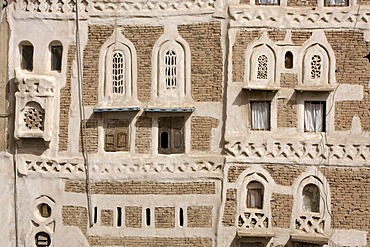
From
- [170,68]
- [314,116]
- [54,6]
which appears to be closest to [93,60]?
[54,6]

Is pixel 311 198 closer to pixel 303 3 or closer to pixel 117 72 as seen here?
pixel 303 3

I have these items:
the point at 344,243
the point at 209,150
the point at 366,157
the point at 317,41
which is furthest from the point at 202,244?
the point at 317,41

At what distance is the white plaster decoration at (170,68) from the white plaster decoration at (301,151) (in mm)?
1580

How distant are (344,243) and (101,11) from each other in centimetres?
704

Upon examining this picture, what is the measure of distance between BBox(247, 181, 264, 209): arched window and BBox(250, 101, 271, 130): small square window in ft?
3.90

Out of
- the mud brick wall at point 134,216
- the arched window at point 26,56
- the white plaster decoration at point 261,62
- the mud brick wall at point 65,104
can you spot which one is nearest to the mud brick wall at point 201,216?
the mud brick wall at point 134,216

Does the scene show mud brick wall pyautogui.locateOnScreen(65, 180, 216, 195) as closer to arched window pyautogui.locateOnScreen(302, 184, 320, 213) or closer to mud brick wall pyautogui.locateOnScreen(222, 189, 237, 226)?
mud brick wall pyautogui.locateOnScreen(222, 189, 237, 226)

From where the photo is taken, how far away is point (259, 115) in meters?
14.1

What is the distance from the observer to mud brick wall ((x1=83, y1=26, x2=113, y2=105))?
14.4 m

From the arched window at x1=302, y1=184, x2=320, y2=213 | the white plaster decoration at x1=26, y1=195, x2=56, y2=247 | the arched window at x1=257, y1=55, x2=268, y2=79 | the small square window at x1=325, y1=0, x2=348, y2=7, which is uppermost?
the small square window at x1=325, y1=0, x2=348, y2=7

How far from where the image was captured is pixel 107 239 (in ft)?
46.6

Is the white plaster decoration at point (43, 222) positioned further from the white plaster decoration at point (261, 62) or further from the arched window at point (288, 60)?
the arched window at point (288, 60)

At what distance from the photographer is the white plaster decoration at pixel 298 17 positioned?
13773mm

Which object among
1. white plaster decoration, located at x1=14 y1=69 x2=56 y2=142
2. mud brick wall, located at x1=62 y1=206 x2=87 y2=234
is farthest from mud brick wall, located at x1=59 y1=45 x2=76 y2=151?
mud brick wall, located at x1=62 y1=206 x2=87 y2=234
